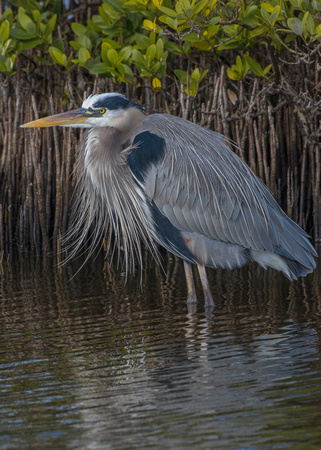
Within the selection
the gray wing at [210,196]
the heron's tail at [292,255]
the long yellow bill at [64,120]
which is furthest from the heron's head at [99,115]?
the heron's tail at [292,255]

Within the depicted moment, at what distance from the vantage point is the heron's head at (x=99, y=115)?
17.5ft

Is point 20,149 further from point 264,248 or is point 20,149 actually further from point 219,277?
point 264,248

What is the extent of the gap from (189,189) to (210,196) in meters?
0.17

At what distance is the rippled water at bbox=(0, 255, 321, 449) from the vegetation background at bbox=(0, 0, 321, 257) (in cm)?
160

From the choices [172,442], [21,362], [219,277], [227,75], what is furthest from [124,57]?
[172,442]

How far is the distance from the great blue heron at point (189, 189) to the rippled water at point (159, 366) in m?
0.33

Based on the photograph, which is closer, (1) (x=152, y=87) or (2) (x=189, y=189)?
(2) (x=189, y=189)

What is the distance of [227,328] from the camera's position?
448 centimetres

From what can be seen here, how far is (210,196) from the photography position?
538 cm

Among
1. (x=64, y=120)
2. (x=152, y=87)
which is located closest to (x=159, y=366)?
(x=64, y=120)

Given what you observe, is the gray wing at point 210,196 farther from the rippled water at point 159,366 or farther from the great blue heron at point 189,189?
the rippled water at point 159,366

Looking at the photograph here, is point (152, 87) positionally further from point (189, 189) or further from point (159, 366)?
point (159, 366)

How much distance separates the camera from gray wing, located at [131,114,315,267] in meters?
5.28

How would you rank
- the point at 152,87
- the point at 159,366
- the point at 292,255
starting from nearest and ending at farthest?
the point at 159,366 < the point at 292,255 < the point at 152,87
